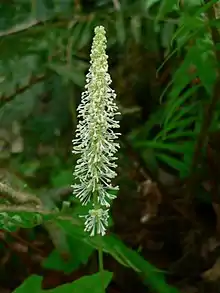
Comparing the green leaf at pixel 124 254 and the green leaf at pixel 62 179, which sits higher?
the green leaf at pixel 62 179

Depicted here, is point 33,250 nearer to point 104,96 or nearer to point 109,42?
point 109,42

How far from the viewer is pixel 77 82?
126 cm

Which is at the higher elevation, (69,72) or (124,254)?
Answer: (69,72)

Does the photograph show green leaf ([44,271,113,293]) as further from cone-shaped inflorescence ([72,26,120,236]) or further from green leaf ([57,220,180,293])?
cone-shaped inflorescence ([72,26,120,236])

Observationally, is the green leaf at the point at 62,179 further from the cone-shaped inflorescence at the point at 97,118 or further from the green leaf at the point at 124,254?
the cone-shaped inflorescence at the point at 97,118

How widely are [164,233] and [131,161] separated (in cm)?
15

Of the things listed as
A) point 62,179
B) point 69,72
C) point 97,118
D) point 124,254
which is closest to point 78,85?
point 69,72

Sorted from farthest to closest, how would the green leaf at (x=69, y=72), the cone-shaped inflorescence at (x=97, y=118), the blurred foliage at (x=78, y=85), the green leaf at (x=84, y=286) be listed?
the green leaf at (x=69, y=72)
the blurred foliage at (x=78, y=85)
the green leaf at (x=84, y=286)
the cone-shaped inflorescence at (x=97, y=118)

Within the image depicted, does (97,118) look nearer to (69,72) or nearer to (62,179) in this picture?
(62,179)

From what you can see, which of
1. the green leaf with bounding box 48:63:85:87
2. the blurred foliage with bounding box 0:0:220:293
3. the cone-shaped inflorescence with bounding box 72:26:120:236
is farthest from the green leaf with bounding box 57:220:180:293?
the green leaf with bounding box 48:63:85:87

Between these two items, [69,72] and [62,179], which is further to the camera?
[69,72]

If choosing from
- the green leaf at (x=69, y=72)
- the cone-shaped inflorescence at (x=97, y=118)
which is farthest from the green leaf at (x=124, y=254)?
the green leaf at (x=69, y=72)

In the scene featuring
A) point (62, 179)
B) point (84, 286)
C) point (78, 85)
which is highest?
point (78, 85)

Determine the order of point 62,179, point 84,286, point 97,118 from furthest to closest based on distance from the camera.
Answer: point 62,179 < point 84,286 < point 97,118
